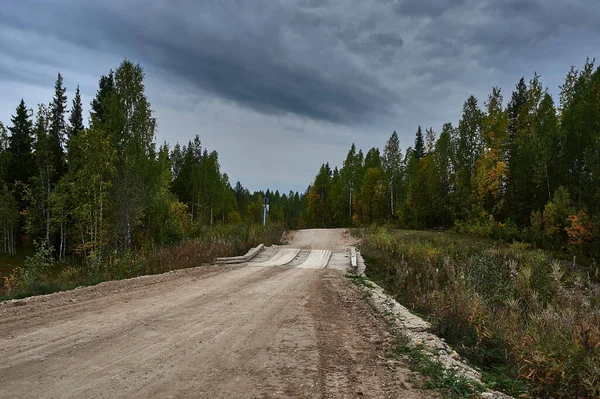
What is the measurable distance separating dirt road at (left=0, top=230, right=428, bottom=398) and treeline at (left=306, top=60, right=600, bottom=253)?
79.6 ft

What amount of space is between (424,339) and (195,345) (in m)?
3.13

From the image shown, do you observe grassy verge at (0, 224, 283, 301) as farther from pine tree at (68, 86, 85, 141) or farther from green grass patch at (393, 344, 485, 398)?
pine tree at (68, 86, 85, 141)

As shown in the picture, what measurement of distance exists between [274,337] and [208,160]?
46.8m

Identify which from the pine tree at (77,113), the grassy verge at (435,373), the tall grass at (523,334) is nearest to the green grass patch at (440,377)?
the grassy verge at (435,373)

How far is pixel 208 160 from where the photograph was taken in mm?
49906

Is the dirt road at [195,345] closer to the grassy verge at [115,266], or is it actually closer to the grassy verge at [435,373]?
the grassy verge at [435,373]

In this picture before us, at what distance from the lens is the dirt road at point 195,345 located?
11.7ft

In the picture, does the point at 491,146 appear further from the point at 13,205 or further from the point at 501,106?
the point at 13,205

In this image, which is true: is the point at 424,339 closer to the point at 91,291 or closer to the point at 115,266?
the point at 91,291

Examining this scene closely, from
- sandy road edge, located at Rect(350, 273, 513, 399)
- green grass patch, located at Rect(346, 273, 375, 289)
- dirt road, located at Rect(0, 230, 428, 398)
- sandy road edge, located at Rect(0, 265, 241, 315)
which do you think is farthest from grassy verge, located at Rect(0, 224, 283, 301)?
sandy road edge, located at Rect(350, 273, 513, 399)

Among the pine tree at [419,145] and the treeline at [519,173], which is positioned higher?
the pine tree at [419,145]

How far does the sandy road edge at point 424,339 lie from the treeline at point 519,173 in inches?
880

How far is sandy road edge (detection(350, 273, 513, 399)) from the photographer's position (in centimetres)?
401

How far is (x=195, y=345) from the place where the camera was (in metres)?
4.76
